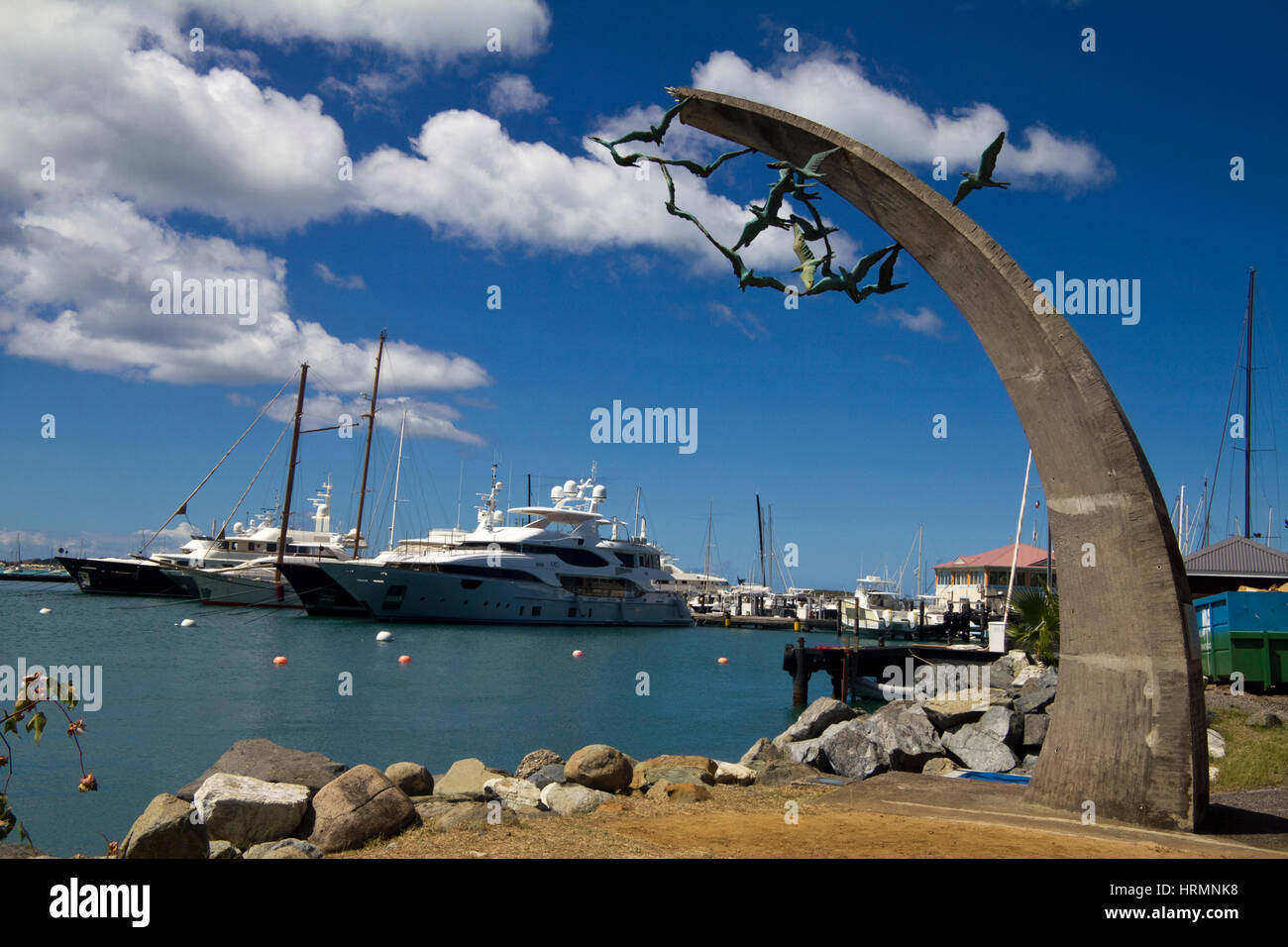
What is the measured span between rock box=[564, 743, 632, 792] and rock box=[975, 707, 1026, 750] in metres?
4.96

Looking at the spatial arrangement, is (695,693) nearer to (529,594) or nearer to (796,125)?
(796,125)

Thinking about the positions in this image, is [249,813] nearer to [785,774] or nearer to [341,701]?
[785,774]

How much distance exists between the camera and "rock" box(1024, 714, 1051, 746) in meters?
11.5

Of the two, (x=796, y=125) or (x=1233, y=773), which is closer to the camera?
(x=796, y=125)

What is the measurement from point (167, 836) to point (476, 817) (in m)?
2.25

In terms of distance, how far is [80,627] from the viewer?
3834cm

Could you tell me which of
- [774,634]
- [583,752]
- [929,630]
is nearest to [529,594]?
[774,634]

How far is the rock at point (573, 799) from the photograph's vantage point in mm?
8141

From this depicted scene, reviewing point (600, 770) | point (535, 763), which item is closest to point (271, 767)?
point (600, 770)

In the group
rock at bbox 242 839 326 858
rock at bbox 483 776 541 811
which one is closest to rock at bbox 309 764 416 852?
rock at bbox 242 839 326 858

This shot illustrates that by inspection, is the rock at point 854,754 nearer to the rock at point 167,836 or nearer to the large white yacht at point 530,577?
the rock at point 167,836

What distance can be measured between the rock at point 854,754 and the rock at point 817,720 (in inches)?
79.1

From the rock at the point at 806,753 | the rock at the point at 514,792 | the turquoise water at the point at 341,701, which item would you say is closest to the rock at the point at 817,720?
the rock at the point at 806,753
